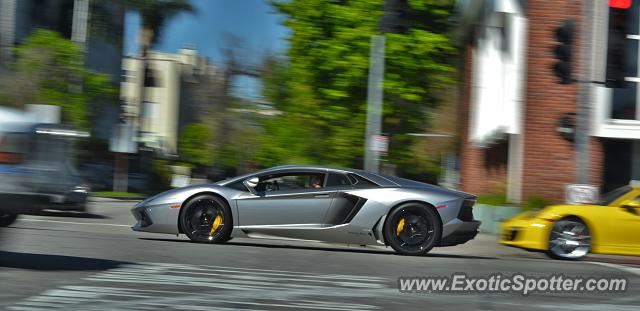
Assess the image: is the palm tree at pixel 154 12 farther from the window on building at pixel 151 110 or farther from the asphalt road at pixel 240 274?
the window on building at pixel 151 110

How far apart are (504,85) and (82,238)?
16.3m

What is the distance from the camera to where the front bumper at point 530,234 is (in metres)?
13.4

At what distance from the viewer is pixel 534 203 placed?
19.4 metres

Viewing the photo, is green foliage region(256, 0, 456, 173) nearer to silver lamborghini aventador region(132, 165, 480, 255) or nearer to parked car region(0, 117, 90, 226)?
silver lamborghini aventador region(132, 165, 480, 255)

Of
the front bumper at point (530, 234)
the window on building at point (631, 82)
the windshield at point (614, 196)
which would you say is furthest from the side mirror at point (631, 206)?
the window on building at point (631, 82)

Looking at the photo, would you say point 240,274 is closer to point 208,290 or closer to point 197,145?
point 208,290

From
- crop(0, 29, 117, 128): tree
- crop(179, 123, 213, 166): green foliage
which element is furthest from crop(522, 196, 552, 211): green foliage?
crop(179, 123, 213, 166): green foliage

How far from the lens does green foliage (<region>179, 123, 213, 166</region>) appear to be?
63812 mm

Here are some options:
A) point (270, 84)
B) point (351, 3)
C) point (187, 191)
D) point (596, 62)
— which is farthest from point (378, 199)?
point (270, 84)

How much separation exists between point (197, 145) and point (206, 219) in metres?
53.2

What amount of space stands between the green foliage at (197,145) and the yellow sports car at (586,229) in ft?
166

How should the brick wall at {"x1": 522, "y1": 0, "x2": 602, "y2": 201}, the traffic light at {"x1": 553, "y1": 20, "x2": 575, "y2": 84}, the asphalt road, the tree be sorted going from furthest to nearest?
the tree
the brick wall at {"x1": 522, "y1": 0, "x2": 602, "y2": 201}
the traffic light at {"x1": 553, "y1": 20, "x2": 575, "y2": 84}
the asphalt road

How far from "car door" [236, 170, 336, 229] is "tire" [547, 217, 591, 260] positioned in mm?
3294

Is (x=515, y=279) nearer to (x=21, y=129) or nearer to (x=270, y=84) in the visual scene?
(x=21, y=129)
